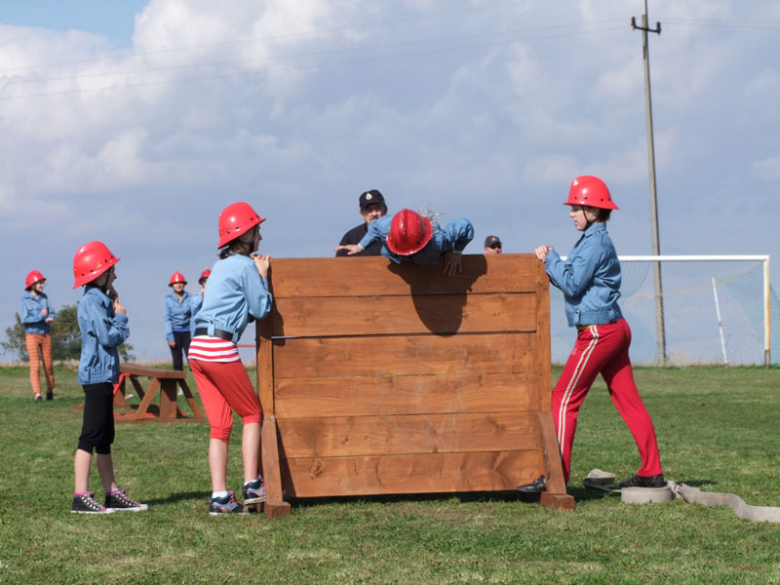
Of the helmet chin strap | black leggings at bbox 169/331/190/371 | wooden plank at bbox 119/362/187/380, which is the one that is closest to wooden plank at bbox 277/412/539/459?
the helmet chin strap

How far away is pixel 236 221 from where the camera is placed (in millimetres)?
6477

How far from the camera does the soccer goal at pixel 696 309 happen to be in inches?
979

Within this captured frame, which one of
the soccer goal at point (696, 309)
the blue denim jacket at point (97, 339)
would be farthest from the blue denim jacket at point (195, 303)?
the blue denim jacket at point (97, 339)

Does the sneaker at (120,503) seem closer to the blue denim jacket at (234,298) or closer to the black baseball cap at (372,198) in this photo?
the blue denim jacket at (234,298)

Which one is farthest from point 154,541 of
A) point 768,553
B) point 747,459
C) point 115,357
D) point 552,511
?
point 747,459

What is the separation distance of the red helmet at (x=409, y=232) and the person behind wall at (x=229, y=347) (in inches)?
34.2

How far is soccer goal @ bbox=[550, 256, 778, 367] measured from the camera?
24.9 metres

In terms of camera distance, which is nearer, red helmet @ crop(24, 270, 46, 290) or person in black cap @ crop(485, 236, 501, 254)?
person in black cap @ crop(485, 236, 501, 254)

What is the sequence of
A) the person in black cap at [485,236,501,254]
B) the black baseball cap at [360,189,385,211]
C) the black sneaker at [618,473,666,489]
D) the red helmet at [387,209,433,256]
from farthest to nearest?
the person in black cap at [485,236,501,254] → the black baseball cap at [360,189,385,211] → the black sneaker at [618,473,666,489] → the red helmet at [387,209,433,256]

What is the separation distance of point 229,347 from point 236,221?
2.58 ft

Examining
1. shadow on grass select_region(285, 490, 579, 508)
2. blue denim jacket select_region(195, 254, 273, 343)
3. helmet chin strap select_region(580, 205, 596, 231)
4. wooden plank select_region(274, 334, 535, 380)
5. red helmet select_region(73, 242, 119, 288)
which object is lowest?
shadow on grass select_region(285, 490, 579, 508)

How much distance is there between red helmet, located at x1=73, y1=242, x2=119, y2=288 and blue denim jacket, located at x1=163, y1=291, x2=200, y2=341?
12018 mm

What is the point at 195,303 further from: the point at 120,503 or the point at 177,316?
the point at 120,503

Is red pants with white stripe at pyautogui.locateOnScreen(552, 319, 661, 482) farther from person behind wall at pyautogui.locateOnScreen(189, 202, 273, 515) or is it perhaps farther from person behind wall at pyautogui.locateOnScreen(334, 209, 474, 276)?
person behind wall at pyautogui.locateOnScreen(189, 202, 273, 515)
